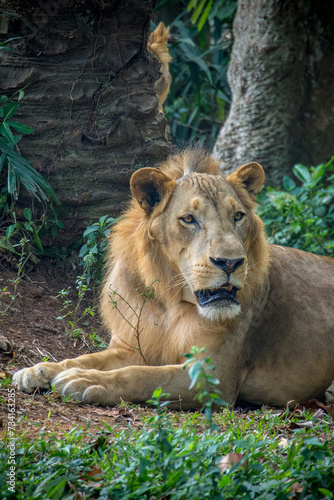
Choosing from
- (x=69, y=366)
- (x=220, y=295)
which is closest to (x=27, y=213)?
(x=69, y=366)

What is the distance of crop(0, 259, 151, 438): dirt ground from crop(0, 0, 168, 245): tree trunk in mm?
460

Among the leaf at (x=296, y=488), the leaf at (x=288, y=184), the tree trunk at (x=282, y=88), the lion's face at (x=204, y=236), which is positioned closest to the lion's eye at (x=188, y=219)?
the lion's face at (x=204, y=236)

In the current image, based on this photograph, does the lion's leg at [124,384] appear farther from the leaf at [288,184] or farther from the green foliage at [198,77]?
the green foliage at [198,77]

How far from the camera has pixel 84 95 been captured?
197 inches

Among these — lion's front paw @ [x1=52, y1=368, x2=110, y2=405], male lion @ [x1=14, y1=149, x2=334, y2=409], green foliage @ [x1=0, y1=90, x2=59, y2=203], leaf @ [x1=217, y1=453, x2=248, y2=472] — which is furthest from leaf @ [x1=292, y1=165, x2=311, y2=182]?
leaf @ [x1=217, y1=453, x2=248, y2=472]

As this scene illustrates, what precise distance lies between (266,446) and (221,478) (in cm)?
62

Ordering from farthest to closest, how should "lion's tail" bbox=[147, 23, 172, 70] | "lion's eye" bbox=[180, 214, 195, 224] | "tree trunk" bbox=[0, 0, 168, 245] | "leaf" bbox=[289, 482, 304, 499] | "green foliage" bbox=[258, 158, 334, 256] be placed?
"lion's tail" bbox=[147, 23, 172, 70] < "green foliage" bbox=[258, 158, 334, 256] < "tree trunk" bbox=[0, 0, 168, 245] < "lion's eye" bbox=[180, 214, 195, 224] < "leaf" bbox=[289, 482, 304, 499]

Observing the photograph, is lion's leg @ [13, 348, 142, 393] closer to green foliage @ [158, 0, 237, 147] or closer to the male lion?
the male lion

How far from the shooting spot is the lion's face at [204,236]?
3.25m

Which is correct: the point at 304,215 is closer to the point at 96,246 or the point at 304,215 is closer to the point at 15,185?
the point at 96,246

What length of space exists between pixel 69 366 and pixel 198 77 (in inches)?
283

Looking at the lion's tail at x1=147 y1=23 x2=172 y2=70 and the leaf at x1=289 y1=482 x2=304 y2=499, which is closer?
the leaf at x1=289 y1=482 x2=304 y2=499

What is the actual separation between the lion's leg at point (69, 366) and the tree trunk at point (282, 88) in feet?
13.0

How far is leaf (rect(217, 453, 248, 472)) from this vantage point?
235 cm
